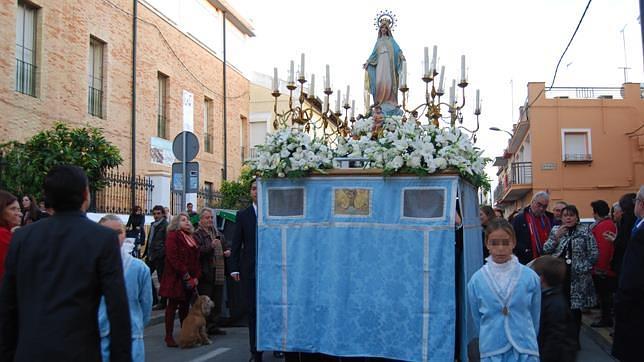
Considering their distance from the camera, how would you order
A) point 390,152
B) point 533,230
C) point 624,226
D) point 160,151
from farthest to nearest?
point 160,151 → point 533,230 → point 624,226 → point 390,152

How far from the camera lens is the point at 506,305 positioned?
15.2ft

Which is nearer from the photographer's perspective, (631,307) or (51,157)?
(631,307)

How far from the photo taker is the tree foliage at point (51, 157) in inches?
509

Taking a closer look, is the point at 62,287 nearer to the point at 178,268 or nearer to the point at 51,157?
the point at 178,268

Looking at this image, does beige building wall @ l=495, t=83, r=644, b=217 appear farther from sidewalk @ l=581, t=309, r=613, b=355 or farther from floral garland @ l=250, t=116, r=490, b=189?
floral garland @ l=250, t=116, r=490, b=189

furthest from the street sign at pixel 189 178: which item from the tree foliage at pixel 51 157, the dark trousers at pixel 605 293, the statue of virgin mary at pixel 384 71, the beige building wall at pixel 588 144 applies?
the beige building wall at pixel 588 144

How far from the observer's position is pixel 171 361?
8.36 m

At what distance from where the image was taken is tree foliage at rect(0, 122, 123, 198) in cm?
1293

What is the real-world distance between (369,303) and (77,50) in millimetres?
15824

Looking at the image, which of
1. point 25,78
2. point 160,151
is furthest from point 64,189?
point 160,151

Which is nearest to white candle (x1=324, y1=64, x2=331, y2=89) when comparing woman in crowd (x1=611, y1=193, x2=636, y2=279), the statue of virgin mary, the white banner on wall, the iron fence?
the statue of virgin mary

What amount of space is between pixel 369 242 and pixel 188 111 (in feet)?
73.0

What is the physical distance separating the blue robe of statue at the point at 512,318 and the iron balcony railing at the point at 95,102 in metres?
17.8

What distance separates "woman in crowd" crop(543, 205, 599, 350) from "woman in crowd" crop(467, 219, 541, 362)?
383 cm
